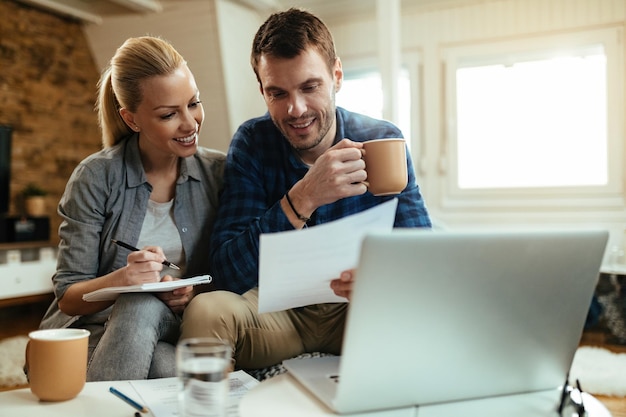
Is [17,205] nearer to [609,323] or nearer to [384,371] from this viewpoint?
[609,323]

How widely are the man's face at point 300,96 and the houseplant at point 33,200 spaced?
3580 mm

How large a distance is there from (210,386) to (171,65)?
1.05 m

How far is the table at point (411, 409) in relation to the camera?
0.75m

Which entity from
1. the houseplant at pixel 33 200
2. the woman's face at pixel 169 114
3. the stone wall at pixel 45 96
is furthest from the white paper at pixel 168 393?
the stone wall at pixel 45 96

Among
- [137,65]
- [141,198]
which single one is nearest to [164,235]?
[141,198]

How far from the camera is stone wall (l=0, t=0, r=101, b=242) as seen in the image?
14.6ft

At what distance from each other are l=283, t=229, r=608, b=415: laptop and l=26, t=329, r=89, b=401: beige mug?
36 cm

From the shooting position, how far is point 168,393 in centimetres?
93

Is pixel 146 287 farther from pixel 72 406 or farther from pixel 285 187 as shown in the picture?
pixel 285 187

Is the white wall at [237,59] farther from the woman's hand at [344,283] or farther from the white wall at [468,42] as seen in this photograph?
the woman's hand at [344,283]

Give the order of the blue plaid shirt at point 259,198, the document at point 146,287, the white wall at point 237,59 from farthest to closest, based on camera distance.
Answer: the white wall at point 237,59
the blue plaid shirt at point 259,198
the document at point 146,287

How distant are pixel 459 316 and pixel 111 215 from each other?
1.07m

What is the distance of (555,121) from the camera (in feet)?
13.9

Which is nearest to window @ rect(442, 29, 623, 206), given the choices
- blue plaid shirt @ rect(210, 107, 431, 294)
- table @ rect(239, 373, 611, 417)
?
blue plaid shirt @ rect(210, 107, 431, 294)
